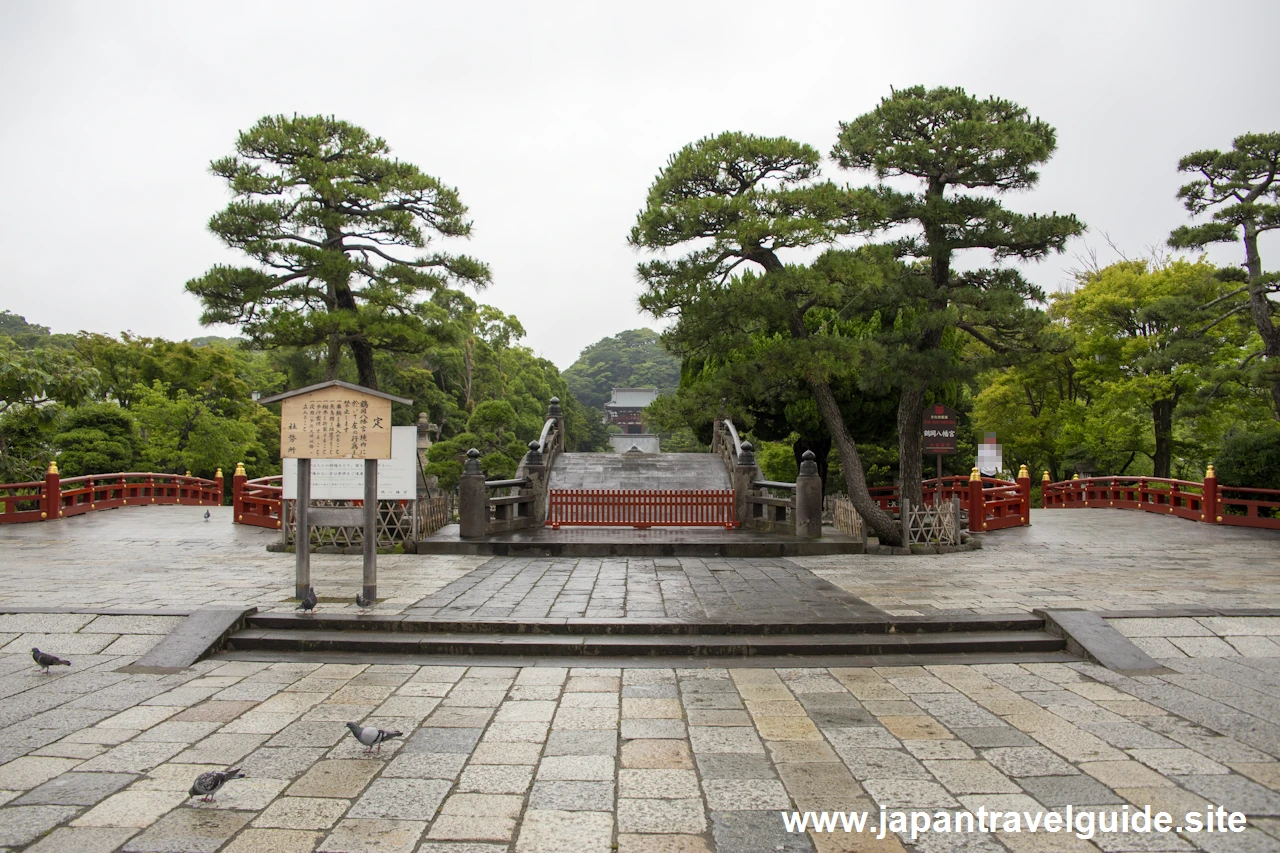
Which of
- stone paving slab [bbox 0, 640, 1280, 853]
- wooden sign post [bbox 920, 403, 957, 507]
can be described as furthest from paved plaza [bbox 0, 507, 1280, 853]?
wooden sign post [bbox 920, 403, 957, 507]

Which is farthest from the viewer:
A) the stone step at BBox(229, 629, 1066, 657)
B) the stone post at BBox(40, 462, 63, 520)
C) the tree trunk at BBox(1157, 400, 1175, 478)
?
the tree trunk at BBox(1157, 400, 1175, 478)

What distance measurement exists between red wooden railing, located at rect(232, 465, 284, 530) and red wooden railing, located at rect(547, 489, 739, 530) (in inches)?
224

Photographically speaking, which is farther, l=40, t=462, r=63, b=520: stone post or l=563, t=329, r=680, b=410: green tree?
l=563, t=329, r=680, b=410: green tree

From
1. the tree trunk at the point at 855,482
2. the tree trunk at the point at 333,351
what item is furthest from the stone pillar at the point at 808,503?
the tree trunk at the point at 333,351

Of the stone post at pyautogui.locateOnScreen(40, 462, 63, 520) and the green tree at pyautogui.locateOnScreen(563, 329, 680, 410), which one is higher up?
the green tree at pyautogui.locateOnScreen(563, 329, 680, 410)

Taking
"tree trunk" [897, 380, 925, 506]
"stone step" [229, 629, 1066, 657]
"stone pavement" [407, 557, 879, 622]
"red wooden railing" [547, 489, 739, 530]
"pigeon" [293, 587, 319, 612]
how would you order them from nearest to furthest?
1. "stone step" [229, 629, 1066, 657]
2. "pigeon" [293, 587, 319, 612]
3. "stone pavement" [407, 557, 879, 622]
4. "tree trunk" [897, 380, 925, 506]
5. "red wooden railing" [547, 489, 739, 530]

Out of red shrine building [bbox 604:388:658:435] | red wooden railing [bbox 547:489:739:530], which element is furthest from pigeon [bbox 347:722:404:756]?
red shrine building [bbox 604:388:658:435]

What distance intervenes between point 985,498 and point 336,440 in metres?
14.3

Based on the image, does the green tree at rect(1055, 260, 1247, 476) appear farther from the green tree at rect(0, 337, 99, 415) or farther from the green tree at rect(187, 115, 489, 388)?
the green tree at rect(0, 337, 99, 415)

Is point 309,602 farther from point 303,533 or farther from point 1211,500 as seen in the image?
point 1211,500

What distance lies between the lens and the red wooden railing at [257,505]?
605 inches

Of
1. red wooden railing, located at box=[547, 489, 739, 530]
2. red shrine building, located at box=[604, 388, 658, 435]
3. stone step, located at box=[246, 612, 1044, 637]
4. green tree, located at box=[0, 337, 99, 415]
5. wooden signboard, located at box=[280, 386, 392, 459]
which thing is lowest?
stone step, located at box=[246, 612, 1044, 637]

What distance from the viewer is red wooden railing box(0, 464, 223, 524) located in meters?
16.9

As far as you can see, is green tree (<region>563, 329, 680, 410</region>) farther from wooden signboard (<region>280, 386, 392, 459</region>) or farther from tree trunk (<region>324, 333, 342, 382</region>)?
wooden signboard (<region>280, 386, 392, 459</region>)
